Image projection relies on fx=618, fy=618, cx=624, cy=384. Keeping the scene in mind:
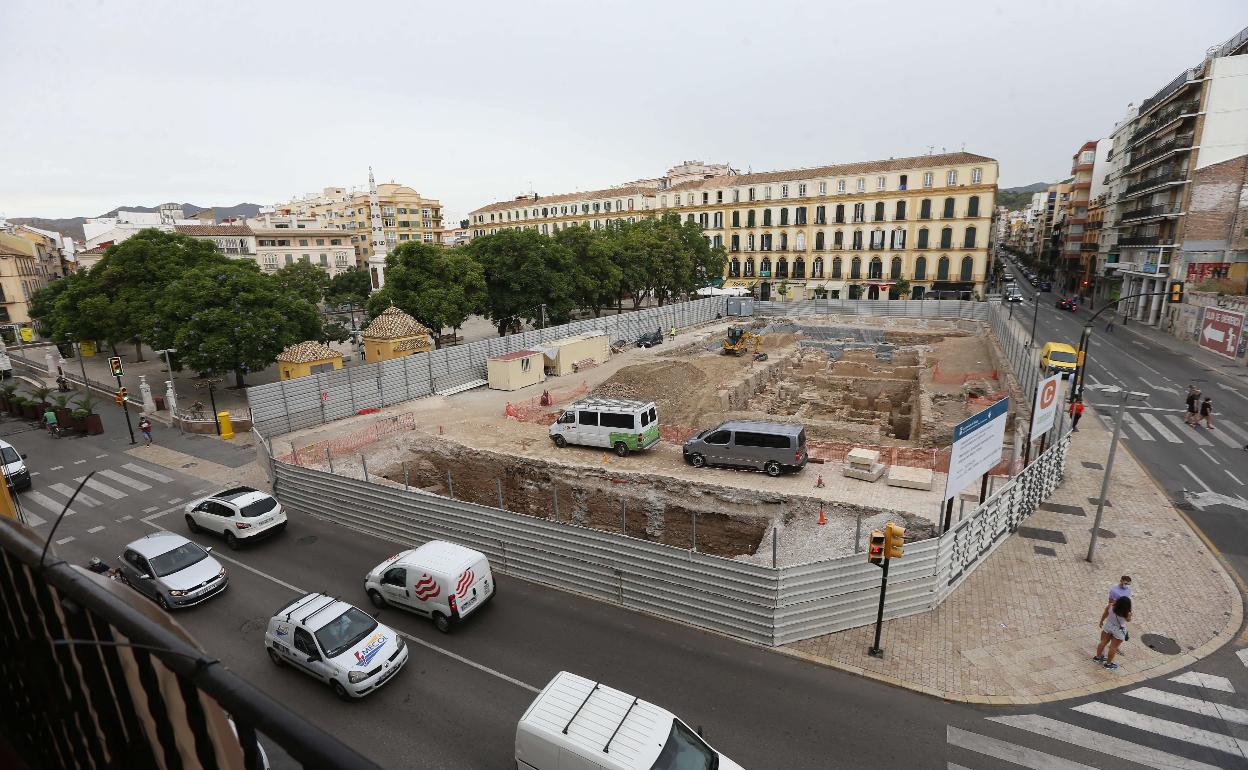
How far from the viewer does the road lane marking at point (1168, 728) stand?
10570mm

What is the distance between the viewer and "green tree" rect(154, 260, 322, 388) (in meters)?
32.4

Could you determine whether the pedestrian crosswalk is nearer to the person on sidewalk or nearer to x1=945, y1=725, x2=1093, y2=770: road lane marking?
x1=945, y1=725, x2=1093, y2=770: road lane marking

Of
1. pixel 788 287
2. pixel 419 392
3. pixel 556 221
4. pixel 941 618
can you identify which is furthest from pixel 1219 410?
pixel 556 221

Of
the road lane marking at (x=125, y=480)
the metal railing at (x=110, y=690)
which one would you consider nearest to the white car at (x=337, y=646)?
the metal railing at (x=110, y=690)

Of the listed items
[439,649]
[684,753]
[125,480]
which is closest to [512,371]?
[125,480]

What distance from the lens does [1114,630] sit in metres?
12.0

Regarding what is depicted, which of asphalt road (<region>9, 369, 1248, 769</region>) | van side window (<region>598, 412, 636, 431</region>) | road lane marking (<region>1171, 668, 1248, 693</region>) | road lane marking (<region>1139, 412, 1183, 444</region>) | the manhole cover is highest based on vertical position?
van side window (<region>598, 412, 636, 431</region>)

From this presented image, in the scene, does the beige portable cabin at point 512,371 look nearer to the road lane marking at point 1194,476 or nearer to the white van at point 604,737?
the white van at point 604,737

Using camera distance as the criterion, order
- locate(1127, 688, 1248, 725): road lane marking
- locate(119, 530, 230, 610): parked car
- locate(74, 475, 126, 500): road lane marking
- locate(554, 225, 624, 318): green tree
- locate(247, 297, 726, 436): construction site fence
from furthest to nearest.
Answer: locate(554, 225, 624, 318): green tree < locate(247, 297, 726, 436): construction site fence < locate(74, 475, 126, 500): road lane marking < locate(119, 530, 230, 610): parked car < locate(1127, 688, 1248, 725): road lane marking

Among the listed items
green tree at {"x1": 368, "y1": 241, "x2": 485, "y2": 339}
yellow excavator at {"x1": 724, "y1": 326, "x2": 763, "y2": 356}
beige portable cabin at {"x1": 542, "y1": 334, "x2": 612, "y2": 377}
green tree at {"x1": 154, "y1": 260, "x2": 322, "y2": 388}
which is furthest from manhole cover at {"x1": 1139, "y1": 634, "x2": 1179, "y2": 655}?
green tree at {"x1": 154, "y1": 260, "x2": 322, "y2": 388}

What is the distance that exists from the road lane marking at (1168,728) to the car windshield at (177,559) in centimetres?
2003

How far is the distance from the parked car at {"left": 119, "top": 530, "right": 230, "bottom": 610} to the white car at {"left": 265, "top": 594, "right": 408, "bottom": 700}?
3.73 meters

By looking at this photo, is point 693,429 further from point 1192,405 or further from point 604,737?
point 1192,405

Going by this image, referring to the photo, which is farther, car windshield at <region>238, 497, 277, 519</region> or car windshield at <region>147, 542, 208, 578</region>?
car windshield at <region>238, 497, 277, 519</region>
